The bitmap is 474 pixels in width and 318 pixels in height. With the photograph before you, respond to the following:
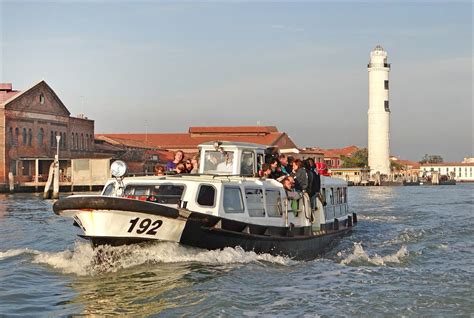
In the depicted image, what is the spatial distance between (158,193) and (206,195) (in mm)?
940

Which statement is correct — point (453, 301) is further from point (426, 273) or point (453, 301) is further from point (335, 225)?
point (335, 225)

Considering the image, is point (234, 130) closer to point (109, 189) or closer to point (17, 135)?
point (17, 135)

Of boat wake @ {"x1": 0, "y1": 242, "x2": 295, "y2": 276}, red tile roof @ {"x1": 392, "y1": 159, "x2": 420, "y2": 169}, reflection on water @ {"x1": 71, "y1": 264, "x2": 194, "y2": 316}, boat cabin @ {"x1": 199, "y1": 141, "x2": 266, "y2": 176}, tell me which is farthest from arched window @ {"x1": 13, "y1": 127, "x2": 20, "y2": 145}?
red tile roof @ {"x1": 392, "y1": 159, "x2": 420, "y2": 169}

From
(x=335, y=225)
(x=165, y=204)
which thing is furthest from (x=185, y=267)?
(x=335, y=225)

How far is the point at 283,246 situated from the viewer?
1498 centimetres

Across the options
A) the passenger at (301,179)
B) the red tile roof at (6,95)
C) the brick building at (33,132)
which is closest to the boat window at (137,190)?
the passenger at (301,179)

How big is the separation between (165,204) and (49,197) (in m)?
35.4

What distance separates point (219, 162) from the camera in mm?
16266

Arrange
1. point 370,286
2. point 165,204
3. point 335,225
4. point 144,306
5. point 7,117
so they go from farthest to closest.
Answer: point 7,117 → point 335,225 → point 165,204 → point 370,286 → point 144,306

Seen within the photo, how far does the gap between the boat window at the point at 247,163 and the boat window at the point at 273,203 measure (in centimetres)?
116

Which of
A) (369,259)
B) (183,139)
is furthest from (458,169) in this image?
(369,259)

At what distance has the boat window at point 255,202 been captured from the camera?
14.6m

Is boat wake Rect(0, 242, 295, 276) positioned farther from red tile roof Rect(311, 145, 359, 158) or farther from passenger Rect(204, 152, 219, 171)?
red tile roof Rect(311, 145, 359, 158)

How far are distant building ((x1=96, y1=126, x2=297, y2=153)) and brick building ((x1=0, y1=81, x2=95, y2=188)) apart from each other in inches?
1401
